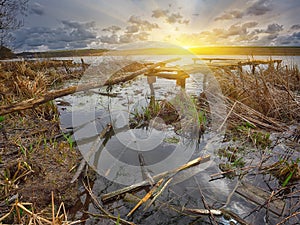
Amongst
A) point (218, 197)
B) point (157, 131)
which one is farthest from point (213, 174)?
point (157, 131)

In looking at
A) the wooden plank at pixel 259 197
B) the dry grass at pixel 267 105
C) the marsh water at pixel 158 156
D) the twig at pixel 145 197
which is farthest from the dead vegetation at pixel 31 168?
the dry grass at pixel 267 105

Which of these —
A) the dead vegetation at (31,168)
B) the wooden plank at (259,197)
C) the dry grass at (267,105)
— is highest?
the dry grass at (267,105)

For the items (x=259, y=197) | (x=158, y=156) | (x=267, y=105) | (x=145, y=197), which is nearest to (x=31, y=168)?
(x=145, y=197)

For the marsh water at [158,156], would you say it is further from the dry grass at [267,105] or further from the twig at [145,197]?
the dry grass at [267,105]

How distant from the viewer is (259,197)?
247 centimetres

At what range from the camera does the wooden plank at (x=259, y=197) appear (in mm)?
2273

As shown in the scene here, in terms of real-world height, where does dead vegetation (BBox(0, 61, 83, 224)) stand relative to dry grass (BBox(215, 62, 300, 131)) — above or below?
below

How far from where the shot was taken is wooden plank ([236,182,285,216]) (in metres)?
2.27

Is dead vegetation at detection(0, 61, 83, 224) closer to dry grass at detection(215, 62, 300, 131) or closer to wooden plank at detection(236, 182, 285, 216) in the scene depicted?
wooden plank at detection(236, 182, 285, 216)

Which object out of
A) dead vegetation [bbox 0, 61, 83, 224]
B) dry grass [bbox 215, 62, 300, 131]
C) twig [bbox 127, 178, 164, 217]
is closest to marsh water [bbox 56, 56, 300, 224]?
twig [bbox 127, 178, 164, 217]

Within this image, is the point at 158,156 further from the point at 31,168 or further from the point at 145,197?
the point at 31,168

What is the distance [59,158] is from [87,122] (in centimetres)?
220

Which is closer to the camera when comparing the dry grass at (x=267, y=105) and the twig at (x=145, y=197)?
the twig at (x=145, y=197)

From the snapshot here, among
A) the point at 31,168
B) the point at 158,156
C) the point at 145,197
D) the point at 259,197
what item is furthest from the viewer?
the point at 158,156
